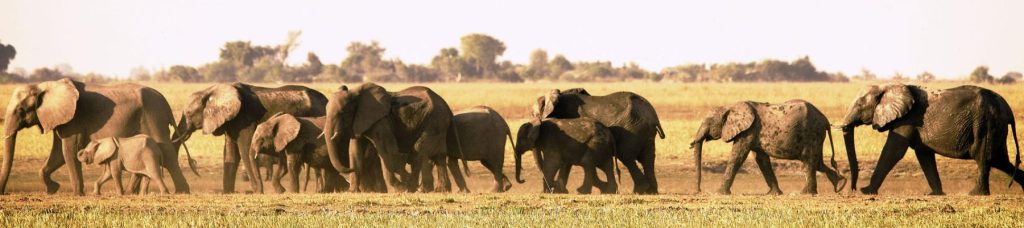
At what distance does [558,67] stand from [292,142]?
77.4 metres

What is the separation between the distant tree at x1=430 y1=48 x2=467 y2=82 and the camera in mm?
96781

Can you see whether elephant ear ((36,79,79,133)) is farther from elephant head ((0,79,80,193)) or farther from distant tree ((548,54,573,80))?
distant tree ((548,54,573,80))

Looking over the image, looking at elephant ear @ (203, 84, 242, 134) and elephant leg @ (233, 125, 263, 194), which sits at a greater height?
elephant ear @ (203, 84, 242, 134)

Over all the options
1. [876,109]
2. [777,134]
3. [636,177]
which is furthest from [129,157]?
[876,109]

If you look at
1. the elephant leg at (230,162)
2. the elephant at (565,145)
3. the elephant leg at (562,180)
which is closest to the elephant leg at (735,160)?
the elephant at (565,145)

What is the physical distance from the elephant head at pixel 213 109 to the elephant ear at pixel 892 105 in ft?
29.4

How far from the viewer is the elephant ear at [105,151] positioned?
937 inches

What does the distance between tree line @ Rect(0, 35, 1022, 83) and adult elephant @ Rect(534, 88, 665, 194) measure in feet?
214

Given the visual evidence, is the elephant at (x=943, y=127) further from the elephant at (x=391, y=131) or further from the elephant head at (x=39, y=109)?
the elephant head at (x=39, y=109)

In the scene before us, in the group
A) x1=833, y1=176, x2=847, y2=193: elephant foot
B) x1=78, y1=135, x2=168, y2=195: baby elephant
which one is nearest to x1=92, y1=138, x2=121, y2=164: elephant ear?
x1=78, y1=135, x2=168, y2=195: baby elephant

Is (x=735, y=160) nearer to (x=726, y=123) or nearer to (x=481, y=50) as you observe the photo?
(x=726, y=123)

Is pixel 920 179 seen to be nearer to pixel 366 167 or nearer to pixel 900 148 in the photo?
pixel 900 148

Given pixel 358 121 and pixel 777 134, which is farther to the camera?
pixel 777 134

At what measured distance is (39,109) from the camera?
84.2ft
